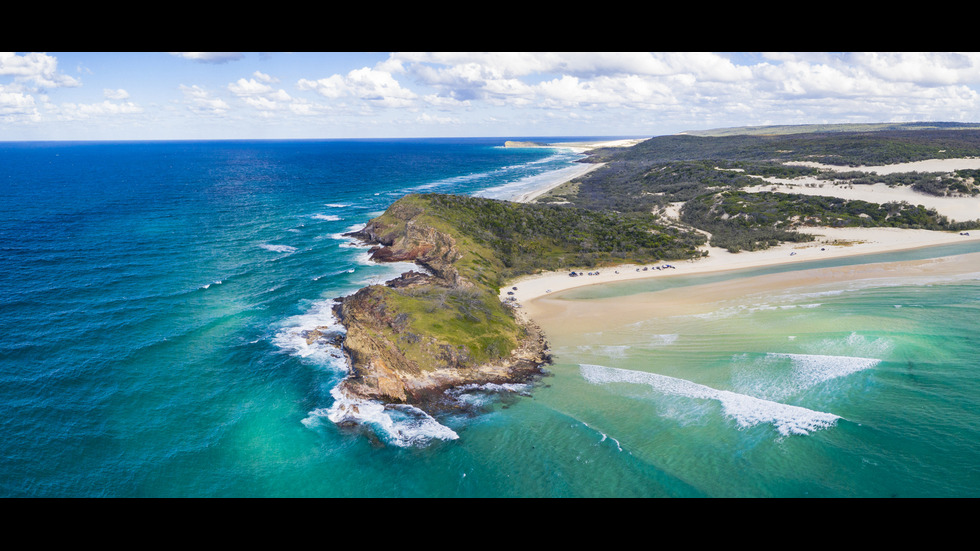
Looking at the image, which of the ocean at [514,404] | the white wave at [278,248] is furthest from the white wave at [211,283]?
the white wave at [278,248]

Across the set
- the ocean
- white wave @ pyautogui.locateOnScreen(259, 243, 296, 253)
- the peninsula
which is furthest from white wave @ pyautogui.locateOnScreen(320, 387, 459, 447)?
white wave @ pyautogui.locateOnScreen(259, 243, 296, 253)

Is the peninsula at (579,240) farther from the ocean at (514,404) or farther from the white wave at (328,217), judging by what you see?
the white wave at (328,217)

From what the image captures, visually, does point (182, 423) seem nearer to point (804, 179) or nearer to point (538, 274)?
point (538, 274)

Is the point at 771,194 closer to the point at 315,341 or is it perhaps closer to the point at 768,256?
the point at 768,256

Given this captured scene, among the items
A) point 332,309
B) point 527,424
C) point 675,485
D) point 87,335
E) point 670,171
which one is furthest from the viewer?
point 670,171

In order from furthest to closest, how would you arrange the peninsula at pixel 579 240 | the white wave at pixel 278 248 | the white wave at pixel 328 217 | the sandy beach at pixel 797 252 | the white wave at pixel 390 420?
1. the white wave at pixel 328 217
2. the white wave at pixel 278 248
3. the sandy beach at pixel 797 252
4. the peninsula at pixel 579 240
5. the white wave at pixel 390 420
